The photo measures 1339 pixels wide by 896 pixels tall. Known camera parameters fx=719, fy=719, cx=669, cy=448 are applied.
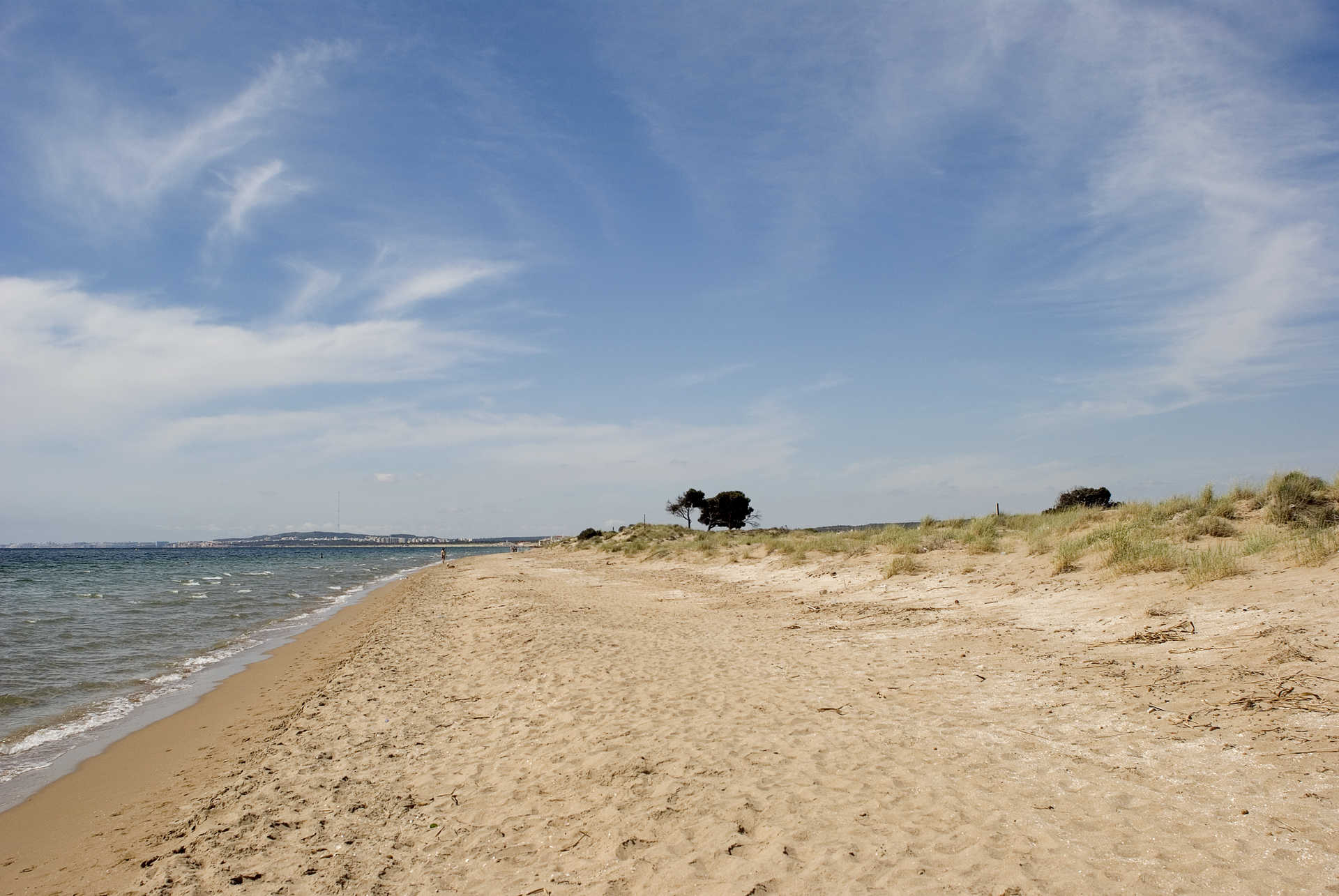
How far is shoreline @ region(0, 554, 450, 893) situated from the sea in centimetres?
34

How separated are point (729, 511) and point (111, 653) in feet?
204

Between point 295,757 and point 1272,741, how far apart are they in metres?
8.66

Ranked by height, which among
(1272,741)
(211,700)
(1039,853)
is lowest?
(211,700)

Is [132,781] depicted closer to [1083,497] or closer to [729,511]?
[1083,497]

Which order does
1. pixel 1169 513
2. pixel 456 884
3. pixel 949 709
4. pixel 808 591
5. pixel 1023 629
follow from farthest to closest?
pixel 808 591
pixel 1169 513
pixel 1023 629
pixel 949 709
pixel 456 884

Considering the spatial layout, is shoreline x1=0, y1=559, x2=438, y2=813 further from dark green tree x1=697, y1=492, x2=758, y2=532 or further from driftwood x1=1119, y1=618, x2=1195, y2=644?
dark green tree x1=697, y1=492, x2=758, y2=532

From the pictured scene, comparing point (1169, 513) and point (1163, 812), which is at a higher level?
point (1169, 513)

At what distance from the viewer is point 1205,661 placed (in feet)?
24.8

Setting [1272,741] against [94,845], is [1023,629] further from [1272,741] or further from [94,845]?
[94,845]

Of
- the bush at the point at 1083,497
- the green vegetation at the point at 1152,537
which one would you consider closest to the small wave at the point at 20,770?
the green vegetation at the point at 1152,537

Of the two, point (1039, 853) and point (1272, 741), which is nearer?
point (1039, 853)

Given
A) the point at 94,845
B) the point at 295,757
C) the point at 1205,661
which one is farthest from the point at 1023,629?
the point at 94,845

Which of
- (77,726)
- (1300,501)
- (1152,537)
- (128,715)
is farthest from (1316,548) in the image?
(77,726)

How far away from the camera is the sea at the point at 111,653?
363 inches
